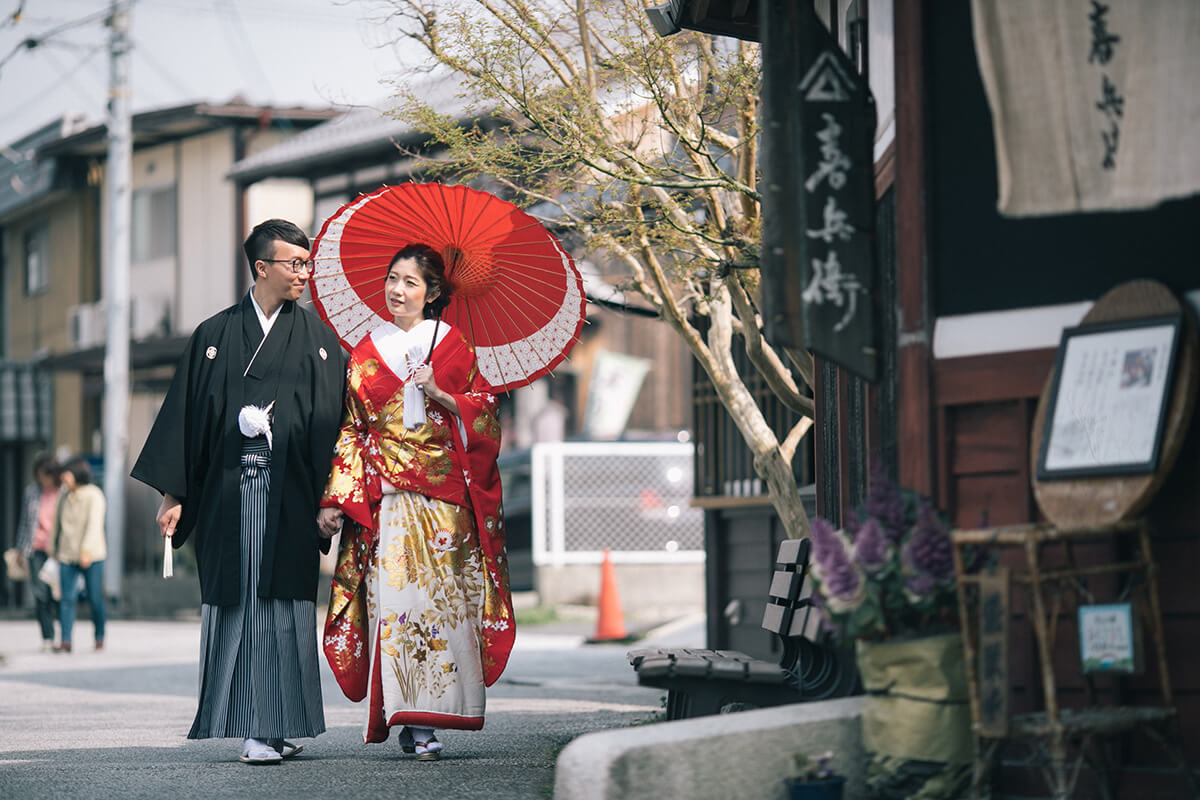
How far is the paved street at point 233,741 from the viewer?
567 centimetres

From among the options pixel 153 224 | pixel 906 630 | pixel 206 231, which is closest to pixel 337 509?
pixel 906 630

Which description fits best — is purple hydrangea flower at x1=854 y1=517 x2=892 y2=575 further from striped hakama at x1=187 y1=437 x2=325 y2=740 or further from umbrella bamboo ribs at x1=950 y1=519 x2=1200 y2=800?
striped hakama at x1=187 y1=437 x2=325 y2=740

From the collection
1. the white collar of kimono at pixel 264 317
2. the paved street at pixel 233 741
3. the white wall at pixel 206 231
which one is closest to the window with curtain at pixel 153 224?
the white wall at pixel 206 231

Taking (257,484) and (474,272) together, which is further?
(474,272)

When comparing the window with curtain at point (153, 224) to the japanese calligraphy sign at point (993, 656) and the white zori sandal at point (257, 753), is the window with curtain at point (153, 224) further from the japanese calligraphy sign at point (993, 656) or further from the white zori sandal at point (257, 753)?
the japanese calligraphy sign at point (993, 656)

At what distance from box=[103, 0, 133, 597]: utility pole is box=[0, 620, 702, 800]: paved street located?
6491 millimetres

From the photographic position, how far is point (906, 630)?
4.39 metres

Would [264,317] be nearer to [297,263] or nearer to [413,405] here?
[297,263]

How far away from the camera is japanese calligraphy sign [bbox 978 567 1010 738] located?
13.5 feet

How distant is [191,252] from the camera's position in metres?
28.5

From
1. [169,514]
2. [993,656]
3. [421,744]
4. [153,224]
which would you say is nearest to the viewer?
[993,656]

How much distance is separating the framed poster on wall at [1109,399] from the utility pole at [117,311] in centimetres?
1728

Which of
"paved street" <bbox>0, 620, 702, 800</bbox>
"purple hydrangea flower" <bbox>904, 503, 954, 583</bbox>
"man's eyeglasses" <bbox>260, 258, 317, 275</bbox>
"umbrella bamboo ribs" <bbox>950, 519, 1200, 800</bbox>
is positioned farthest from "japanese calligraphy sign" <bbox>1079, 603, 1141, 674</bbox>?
"man's eyeglasses" <bbox>260, 258, 317, 275</bbox>

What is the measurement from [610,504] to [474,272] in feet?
40.1
